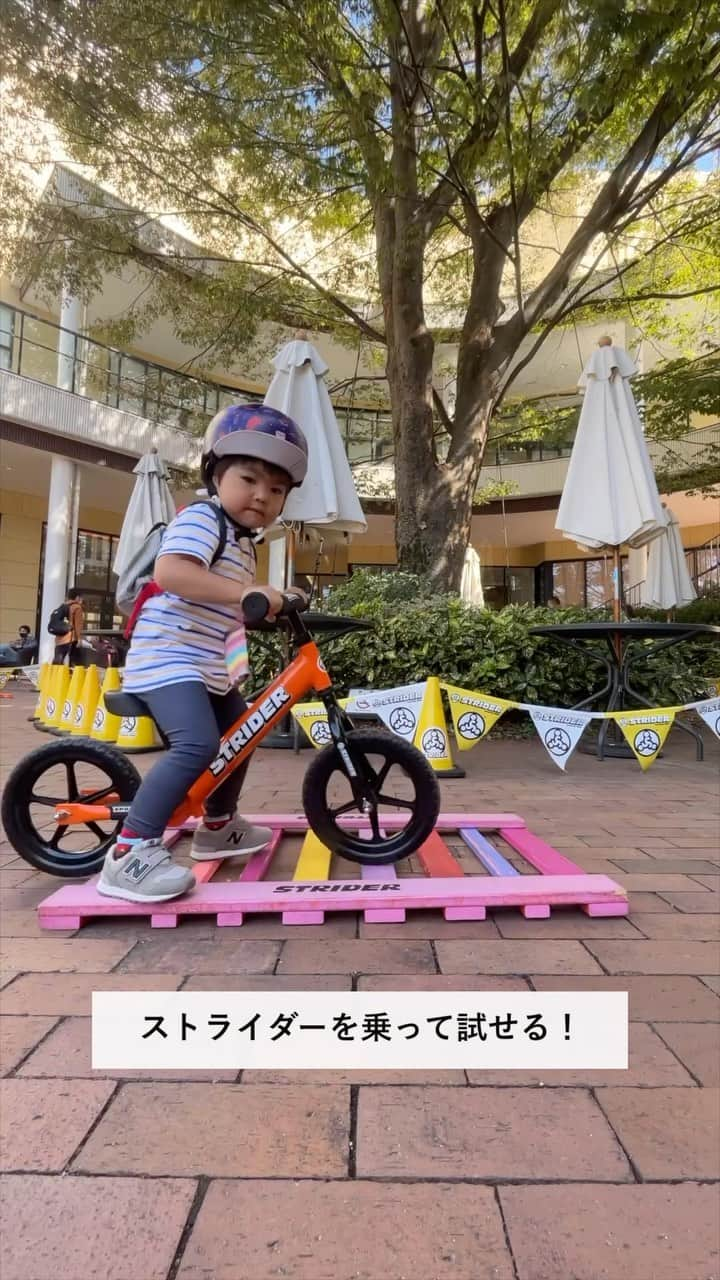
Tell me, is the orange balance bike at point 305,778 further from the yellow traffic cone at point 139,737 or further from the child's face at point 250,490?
the yellow traffic cone at point 139,737

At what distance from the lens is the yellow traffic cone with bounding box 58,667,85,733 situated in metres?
6.54

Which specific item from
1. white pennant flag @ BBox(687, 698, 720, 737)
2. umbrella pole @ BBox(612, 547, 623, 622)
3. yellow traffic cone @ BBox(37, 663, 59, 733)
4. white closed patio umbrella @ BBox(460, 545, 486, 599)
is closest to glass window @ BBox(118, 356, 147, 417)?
white closed patio umbrella @ BBox(460, 545, 486, 599)

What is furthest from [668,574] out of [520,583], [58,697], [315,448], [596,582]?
[520,583]

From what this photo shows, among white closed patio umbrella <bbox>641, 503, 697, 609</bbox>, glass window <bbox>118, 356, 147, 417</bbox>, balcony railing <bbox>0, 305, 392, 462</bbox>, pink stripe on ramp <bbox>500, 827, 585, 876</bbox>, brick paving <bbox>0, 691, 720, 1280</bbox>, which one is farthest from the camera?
glass window <bbox>118, 356, 147, 417</bbox>

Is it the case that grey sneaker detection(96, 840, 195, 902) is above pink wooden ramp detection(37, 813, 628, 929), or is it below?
above

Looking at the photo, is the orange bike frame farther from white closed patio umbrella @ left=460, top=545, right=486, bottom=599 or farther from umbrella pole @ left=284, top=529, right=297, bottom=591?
white closed patio umbrella @ left=460, top=545, right=486, bottom=599

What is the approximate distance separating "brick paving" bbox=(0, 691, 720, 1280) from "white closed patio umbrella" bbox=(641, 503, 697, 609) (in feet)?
29.5

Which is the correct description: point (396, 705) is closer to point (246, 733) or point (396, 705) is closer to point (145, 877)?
point (246, 733)

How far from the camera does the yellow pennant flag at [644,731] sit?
4406 millimetres

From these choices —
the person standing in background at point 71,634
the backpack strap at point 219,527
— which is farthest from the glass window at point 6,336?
the backpack strap at point 219,527

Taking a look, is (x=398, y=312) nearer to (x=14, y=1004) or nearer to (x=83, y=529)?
(x=14, y=1004)

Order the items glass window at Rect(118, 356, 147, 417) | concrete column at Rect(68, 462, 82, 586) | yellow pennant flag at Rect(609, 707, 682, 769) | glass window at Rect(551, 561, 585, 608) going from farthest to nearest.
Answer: glass window at Rect(551, 561, 585, 608) → glass window at Rect(118, 356, 147, 417) → concrete column at Rect(68, 462, 82, 586) → yellow pennant flag at Rect(609, 707, 682, 769)

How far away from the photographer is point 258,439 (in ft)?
7.24

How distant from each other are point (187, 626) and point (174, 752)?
43 centimetres
